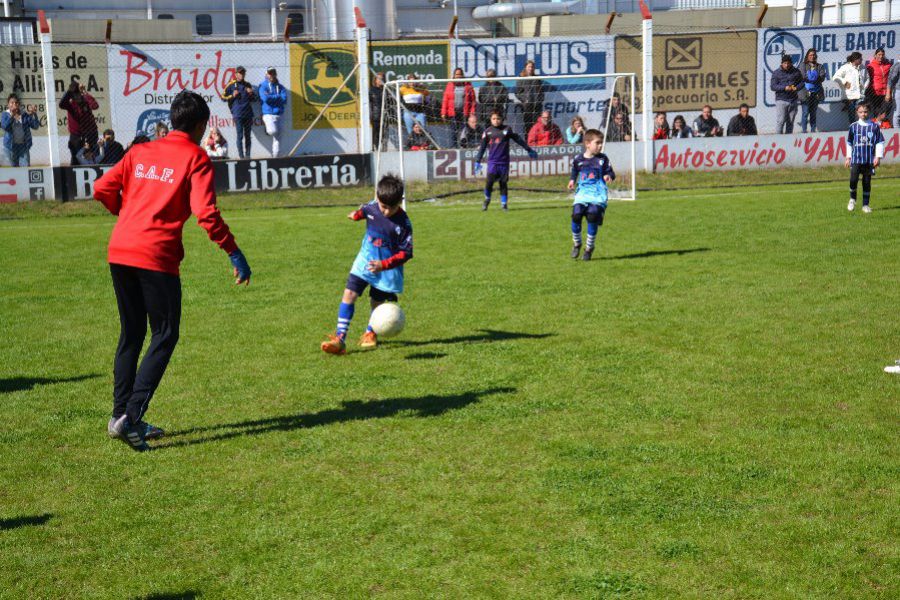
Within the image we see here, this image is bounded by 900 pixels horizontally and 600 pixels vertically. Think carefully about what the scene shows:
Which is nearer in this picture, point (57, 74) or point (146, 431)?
point (146, 431)

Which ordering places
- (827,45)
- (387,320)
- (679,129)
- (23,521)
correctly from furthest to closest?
1. (827,45)
2. (679,129)
3. (387,320)
4. (23,521)

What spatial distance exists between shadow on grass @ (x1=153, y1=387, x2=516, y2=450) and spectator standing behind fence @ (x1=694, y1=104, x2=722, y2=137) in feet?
65.9

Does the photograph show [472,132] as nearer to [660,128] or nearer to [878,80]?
[660,128]

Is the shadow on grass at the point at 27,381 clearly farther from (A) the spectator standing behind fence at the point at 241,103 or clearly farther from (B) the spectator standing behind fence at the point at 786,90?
(B) the spectator standing behind fence at the point at 786,90

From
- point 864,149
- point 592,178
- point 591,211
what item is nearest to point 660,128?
point 864,149

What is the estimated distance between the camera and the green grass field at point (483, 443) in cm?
457

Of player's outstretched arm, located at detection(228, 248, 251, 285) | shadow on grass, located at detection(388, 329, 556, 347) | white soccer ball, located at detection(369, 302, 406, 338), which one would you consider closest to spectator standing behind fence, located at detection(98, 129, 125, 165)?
shadow on grass, located at detection(388, 329, 556, 347)

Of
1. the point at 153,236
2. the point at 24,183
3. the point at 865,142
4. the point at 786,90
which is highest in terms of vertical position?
the point at 786,90

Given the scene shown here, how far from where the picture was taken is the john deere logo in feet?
82.6

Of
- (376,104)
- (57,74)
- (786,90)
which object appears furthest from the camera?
(786,90)

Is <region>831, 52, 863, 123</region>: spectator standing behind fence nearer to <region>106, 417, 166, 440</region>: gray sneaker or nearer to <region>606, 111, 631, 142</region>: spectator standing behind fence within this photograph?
<region>606, 111, 631, 142</region>: spectator standing behind fence

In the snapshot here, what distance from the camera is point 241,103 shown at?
2419cm

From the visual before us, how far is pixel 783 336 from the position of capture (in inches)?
355

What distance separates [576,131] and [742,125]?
4.41 meters
